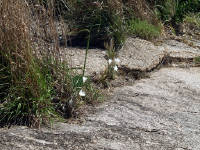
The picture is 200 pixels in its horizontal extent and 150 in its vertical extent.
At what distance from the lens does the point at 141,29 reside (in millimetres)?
6051

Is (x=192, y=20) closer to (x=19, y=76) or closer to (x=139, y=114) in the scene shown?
(x=139, y=114)

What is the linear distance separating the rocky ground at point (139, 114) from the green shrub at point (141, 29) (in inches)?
5.3

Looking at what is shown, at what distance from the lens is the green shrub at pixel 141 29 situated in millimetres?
6023

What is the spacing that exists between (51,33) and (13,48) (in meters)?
0.36

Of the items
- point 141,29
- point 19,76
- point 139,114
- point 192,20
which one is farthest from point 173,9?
point 19,76

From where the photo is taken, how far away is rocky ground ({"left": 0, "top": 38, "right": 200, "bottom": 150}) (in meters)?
3.57

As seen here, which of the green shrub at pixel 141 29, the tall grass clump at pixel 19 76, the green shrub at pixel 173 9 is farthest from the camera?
the green shrub at pixel 173 9

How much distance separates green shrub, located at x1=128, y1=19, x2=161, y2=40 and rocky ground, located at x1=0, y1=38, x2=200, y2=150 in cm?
13

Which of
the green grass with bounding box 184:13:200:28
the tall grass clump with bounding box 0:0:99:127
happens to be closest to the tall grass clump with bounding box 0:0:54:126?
the tall grass clump with bounding box 0:0:99:127

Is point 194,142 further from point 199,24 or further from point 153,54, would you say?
point 199,24

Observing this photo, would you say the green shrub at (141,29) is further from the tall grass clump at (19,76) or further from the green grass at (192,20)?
the tall grass clump at (19,76)

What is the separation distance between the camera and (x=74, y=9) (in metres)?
5.86

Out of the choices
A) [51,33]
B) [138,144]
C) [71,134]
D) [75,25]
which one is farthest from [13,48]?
[75,25]

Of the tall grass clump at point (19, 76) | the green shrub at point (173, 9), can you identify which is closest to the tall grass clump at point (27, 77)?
the tall grass clump at point (19, 76)
